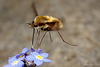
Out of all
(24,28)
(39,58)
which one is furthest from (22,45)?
(39,58)

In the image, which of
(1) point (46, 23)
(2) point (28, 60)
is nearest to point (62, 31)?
(1) point (46, 23)

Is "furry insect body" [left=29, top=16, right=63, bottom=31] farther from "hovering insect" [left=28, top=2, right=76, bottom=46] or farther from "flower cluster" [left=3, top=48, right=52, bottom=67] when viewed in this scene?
"flower cluster" [left=3, top=48, right=52, bottom=67]

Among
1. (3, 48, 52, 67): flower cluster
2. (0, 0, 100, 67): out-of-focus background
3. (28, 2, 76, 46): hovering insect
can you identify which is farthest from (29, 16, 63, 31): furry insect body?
(0, 0, 100, 67): out-of-focus background

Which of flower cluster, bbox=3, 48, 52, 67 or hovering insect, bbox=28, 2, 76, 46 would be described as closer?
flower cluster, bbox=3, 48, 52, 67

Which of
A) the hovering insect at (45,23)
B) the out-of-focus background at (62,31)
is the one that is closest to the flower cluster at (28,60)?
the hovering insect at (45,23)

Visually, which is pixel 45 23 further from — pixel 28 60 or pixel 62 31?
pixel 62 31

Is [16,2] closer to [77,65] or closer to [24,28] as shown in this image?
[24,28]

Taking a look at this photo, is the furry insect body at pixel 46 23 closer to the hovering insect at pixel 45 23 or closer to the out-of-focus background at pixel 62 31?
the hovering insect at pixel 45 23

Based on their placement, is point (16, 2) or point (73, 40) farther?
point (16, 2)

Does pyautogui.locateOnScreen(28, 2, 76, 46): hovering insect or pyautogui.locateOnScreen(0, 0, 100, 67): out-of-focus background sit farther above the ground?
pyautogui.locateOnScreen(28, 2, 76, 46): hovering insect
